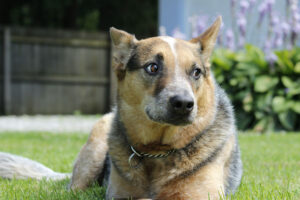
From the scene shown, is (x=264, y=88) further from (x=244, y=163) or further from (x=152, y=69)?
(x=152, y=69)

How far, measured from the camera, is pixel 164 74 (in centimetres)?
316

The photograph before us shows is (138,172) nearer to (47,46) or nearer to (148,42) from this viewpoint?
(148,42)

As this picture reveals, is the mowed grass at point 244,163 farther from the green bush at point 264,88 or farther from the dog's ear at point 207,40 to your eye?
the dog's ear at point 207,40

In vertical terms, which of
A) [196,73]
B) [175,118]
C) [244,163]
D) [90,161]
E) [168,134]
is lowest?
[244,163]

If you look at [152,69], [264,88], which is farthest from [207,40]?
[264,88]

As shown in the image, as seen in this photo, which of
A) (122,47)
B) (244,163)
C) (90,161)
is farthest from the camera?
(244,163)

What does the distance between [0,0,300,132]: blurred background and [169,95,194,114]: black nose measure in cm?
607

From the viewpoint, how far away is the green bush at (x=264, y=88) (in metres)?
8.72

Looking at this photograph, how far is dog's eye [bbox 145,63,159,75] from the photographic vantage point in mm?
3228

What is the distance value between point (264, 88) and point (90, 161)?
5.76m

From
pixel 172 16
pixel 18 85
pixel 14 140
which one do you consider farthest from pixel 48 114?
pixel 14 140

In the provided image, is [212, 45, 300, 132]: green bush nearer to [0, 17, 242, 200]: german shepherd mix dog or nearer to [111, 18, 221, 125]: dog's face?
[0, 17, 242, 200]: german shepherd mix dog

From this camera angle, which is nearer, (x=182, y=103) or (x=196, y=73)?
(x=182, y=103)

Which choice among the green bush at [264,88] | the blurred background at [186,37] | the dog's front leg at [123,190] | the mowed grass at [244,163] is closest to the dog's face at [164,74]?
the dog's front leg at [123,190]
